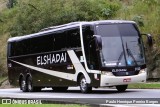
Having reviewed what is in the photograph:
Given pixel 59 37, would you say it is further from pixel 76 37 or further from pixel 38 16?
pixel 38 16

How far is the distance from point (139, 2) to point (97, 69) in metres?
19.3

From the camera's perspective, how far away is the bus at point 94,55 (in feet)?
77.9

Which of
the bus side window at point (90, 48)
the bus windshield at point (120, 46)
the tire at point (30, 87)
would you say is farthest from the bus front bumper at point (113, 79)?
the tire at point (30, 87)

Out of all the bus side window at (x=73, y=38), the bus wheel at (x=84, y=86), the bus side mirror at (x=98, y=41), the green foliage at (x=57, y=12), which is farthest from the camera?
the green foliage at (x=57, y=12)

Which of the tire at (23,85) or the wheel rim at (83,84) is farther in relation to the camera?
the tire at (23,85)

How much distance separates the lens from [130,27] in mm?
25016

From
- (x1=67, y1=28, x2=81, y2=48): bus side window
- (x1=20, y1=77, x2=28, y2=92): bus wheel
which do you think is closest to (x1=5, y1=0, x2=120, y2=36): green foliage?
(x1=20, y1=77, x2=28, y2=92): bus wheel

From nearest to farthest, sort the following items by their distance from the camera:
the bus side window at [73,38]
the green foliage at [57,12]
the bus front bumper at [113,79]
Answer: the bus front bumper at [113,79] → the bus side window at [73,38] → the green foliage at [57,12]

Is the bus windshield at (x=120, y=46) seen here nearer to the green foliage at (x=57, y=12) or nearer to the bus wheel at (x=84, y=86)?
the bus wheel at (x=84, y=86)

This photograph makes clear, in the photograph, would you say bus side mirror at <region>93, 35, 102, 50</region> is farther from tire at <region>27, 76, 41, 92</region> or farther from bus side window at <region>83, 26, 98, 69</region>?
tire at <region>27, 76, 41, 92</region>

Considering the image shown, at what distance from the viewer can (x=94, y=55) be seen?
79.2ft

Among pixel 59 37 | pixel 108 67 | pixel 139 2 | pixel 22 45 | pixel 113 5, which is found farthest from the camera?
pixel 113 5

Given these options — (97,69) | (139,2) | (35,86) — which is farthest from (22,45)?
(139,2)

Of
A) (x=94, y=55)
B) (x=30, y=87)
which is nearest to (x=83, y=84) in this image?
(x=94, y=55)
